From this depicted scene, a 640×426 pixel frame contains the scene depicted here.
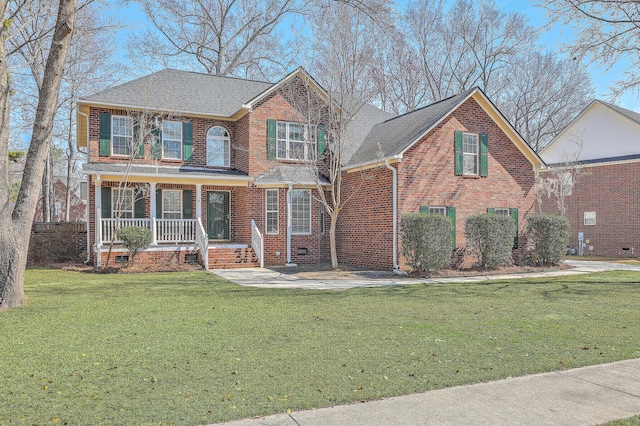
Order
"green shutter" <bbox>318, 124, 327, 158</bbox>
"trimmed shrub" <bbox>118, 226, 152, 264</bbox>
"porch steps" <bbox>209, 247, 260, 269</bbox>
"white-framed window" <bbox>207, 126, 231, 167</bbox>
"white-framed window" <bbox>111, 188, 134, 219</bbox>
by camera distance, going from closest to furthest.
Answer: "trimmed shrub" <bbox>118, 226, 152, 264</bbox> → "porch steps" <bbox>209, 247, 260, 269</bbox> → "white-framed window" <bbox>111, 188, 134, 219</bbox> → "green shutter" <bbox>318, 124, 327, 158</bbox> → "white-framed window" <bbox>207, 126, 231, 167</bbox>

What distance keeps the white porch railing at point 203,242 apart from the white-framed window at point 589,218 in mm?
19779

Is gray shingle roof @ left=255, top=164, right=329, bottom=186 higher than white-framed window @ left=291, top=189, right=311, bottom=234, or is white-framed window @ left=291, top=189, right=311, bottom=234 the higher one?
gray shingle roof @ left=255, top=164, right=329, bottom=186

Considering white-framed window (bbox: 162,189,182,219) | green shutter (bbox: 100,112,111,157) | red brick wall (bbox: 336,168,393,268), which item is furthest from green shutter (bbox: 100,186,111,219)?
red brick wall (bbox: 336,168,393,268)

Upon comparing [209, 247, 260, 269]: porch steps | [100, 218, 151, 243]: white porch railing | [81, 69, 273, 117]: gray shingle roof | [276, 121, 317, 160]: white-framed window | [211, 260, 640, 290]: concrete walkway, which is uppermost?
[81, 69, 273, 117]: gray shingle roof

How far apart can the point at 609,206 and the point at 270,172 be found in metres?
17.6

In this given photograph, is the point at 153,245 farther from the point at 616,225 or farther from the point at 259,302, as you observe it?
the point at 616,225

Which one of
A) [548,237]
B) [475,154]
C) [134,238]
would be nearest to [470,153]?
[475,154]

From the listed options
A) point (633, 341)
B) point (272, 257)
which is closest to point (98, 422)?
point (633, 341)

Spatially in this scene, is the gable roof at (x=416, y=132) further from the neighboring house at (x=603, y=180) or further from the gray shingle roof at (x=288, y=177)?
the neighboring house at (x=603, y=180)

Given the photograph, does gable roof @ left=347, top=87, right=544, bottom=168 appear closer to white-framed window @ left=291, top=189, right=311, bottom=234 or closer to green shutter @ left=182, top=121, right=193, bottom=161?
white-framed window @ left=291, top=189, right=311, bottom=234

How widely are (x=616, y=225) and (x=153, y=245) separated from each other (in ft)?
70.8

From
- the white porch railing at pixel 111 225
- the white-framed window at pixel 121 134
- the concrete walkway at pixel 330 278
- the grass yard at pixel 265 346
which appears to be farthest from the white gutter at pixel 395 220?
the white-framed window at pixel 121 134

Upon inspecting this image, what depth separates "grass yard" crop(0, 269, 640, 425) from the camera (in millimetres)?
3980

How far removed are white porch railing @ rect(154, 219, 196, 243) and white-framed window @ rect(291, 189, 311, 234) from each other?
3622mm
